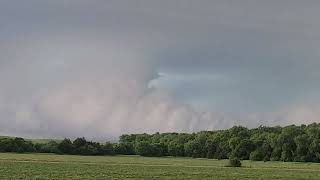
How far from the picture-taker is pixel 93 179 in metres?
56.5

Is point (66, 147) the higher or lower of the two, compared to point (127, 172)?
higher

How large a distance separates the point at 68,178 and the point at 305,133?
404 ft

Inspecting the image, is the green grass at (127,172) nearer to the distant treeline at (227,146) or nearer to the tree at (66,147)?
the distant treeline at (227,146)

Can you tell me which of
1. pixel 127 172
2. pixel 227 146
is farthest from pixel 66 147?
pixel 127 172

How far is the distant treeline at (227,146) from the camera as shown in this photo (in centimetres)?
16375

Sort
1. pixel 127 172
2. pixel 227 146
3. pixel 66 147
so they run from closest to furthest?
pixel 127 172 < pixel 66 147 < pixel 227 146

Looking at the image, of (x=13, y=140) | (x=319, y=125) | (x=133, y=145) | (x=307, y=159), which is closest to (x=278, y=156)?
(x=307, y=159)

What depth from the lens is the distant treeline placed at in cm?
16375

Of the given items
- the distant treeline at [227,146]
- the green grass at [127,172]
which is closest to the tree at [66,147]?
the distant treeline at [227,146]

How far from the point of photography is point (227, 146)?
591ft

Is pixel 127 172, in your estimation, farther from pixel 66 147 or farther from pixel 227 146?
pixel 227 146

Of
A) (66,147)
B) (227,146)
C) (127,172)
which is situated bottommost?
(127,172)

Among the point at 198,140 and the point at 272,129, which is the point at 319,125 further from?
the point at 198,140

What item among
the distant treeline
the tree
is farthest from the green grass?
the tree
